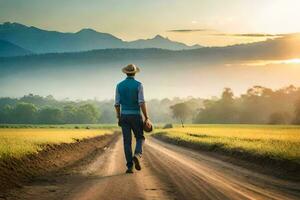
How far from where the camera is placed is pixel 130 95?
1500 centimetres

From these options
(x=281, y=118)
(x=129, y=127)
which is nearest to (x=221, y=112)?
(x=281, y=118)

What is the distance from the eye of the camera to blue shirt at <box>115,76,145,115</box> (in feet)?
49.3

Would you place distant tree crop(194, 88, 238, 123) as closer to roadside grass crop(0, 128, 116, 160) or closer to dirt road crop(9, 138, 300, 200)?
roadside grass crop(0, 128, 116, 160)

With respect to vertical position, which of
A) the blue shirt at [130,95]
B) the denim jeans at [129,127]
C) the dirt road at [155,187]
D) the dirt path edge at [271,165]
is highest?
the blue shirt at [130,95]

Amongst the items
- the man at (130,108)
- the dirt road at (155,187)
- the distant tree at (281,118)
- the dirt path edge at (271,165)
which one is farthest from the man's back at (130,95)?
the distant tree at (281,118)

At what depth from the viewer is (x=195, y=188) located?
11.1m

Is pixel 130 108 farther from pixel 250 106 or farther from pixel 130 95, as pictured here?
pixel 250 106

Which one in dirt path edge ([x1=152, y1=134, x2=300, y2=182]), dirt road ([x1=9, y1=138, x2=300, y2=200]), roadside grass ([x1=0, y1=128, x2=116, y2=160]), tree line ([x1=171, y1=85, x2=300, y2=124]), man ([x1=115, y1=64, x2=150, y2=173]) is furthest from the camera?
tree line ([x1=171, y1=85, x2=300, y2=124])

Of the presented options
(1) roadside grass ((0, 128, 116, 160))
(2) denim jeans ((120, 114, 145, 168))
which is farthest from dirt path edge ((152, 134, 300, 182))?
(1) roadside grass ((0, 128, 116, 160))

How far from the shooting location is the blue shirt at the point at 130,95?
15016 millimetres

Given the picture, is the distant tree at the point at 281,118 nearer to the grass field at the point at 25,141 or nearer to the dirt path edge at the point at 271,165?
the grass field at the point at 25,141

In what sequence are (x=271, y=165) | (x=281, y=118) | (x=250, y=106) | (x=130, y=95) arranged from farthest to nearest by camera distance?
(x=250, y=106) < (x=281, y=118) < (x=271, y=165) < (x=130, y=95)

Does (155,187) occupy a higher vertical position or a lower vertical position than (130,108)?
lower

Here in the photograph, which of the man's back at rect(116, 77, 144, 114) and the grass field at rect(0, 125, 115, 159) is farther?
the grass field at rect(0, 125, 115, 159)
